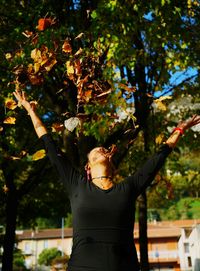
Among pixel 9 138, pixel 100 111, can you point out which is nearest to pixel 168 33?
pixel 100 111

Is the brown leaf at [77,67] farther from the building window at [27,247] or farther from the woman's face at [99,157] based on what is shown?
the building window at [27,247]

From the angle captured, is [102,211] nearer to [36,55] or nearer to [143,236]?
[36,55]

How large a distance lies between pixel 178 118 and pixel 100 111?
24.5 feet

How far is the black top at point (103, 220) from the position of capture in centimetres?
269

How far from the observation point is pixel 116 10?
29.7 ft

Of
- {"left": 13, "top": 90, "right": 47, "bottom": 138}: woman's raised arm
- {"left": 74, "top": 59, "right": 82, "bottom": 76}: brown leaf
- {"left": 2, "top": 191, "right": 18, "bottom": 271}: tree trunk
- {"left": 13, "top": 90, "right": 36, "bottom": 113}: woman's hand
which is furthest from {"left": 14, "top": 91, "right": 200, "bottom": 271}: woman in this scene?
{"left": 2, "top": 191, "right": 18, "bottom": 271}: tree trunk

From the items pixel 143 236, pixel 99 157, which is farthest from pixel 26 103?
pixel 143 236

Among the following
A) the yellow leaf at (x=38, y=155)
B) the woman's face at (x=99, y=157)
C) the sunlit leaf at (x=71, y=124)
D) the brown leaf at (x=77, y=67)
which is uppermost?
the brown leaf at (x=77, y=67)

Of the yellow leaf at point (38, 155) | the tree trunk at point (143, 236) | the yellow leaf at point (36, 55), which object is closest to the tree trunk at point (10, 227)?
the tree trunk at point (143, 236)

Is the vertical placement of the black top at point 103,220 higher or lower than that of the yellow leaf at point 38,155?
lower

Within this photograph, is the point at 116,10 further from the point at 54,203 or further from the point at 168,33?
the point at 54,203

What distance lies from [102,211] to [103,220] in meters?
0.06

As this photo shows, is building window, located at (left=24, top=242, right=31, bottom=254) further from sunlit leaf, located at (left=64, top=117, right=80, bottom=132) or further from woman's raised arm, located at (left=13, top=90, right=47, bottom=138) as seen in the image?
woman's raised arm, located at (left=13, top=90, right=47, bottom=138)

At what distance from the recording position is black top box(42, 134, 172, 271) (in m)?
2.69
